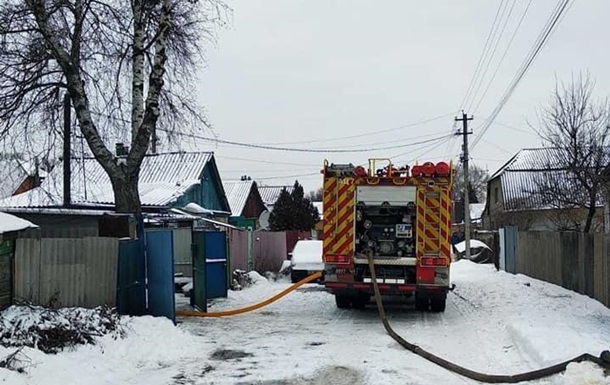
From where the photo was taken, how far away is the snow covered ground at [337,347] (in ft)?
26.1

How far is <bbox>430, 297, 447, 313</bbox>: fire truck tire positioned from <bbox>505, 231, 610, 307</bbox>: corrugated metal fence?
122 inches

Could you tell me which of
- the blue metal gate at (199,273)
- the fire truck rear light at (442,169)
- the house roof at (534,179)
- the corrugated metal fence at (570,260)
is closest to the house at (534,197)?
the house roof at (534,179)

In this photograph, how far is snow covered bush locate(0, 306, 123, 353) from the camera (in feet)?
27.5

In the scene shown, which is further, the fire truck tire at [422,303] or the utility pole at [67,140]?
the utility pole at [67,140]

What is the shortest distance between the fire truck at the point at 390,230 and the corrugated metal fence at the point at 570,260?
119 inches

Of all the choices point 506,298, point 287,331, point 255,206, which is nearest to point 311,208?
point 255,206

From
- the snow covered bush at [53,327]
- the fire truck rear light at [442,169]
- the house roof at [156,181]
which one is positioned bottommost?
the snow covered bush at [53,327]

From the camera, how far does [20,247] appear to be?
986 cm

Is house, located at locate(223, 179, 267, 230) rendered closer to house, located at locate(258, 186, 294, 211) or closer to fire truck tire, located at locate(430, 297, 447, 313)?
house, located at locate(258, 186, 294, 211)

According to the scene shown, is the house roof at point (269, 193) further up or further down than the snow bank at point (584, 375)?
further up

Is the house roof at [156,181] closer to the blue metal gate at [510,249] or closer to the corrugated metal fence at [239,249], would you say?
the corrugated metal fence at [239,249]

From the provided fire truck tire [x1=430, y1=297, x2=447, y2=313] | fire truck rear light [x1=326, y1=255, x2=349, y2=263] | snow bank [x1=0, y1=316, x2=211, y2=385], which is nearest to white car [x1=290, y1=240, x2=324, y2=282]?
fire truck tire [x1=430, y1=297, x2=447, y2=313]

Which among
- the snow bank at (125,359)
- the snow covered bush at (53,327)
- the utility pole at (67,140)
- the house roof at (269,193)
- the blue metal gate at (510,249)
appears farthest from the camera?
the house roof at (269,193)

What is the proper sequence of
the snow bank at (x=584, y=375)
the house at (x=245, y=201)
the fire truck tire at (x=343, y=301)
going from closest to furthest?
the snow bank at (x=584, y=375)
the fire truck tire at (x=343, y=301)
the house at (x=245, y=201)
